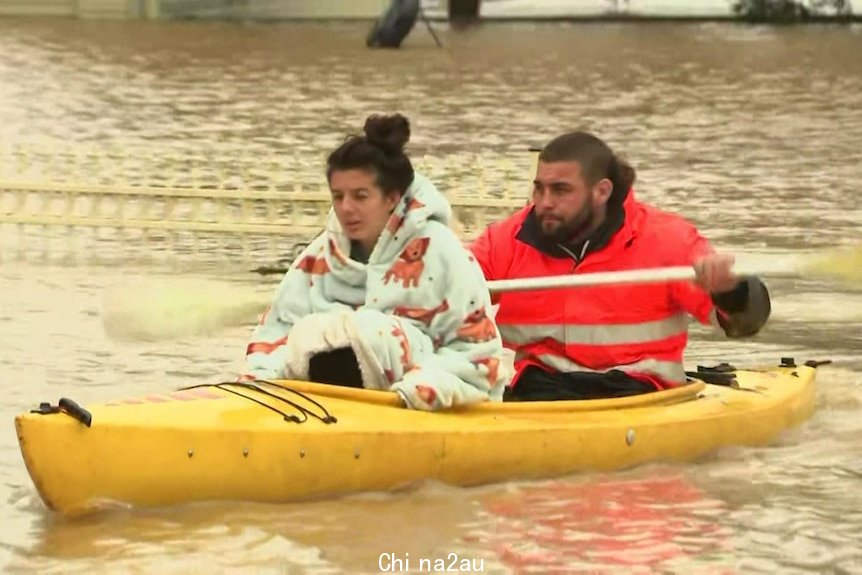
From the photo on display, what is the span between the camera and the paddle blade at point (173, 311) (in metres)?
6.88

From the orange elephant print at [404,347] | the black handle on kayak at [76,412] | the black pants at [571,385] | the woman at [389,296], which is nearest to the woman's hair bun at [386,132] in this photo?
the woman at [389,296]

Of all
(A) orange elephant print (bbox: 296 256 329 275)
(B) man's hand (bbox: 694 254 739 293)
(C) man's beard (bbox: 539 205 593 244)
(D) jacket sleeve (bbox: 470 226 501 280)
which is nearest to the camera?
(A) orange elephant print (bbox: 296 256 329 275)

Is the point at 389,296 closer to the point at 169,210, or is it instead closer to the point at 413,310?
the point at 413,310

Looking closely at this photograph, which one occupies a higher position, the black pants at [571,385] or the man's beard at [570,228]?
the man's beard at [570,228]

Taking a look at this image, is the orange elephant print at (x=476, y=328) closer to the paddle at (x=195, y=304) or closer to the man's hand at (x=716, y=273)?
the paddle at (x=195, y=304)

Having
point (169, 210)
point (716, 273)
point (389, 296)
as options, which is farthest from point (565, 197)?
point (169, 210)

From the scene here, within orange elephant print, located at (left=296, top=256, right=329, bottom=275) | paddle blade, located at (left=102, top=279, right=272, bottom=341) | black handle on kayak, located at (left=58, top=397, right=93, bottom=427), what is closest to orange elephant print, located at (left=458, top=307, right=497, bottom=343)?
orange elephant print, located at (left=296, top=256, right=329, bottom=275)

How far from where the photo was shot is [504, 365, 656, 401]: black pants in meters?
6.82

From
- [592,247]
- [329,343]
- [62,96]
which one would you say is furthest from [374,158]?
[62,96]

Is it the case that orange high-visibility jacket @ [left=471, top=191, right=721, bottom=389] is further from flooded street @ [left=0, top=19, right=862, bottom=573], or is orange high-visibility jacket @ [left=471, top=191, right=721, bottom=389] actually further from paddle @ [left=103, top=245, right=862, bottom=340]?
flooded street @ [left=0, top=19, right=862, bottom=573]

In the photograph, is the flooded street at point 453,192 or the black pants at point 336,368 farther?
the black pants at point 336,368

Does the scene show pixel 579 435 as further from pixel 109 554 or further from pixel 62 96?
pixel 62 96

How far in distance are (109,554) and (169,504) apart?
0.32m

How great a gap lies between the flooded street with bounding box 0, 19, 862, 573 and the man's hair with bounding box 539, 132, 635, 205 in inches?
37.0
